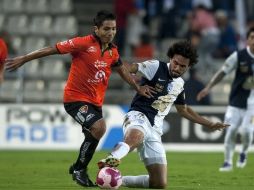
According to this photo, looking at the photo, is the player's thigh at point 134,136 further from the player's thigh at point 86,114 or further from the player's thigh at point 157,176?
the player's thigh at point 86,114

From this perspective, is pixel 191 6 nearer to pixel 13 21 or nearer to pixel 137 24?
pixel 137 24

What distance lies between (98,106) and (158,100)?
3.03ft

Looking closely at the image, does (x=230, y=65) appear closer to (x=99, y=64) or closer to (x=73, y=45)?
(x=99, y=64)

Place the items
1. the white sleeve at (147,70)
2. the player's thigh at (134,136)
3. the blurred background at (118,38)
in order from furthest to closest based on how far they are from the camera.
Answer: the blurred background at (118,38) < the white sleeve at (147,70) < the player's thigh at (134,136)

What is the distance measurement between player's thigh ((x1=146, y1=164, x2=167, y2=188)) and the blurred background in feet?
32.8

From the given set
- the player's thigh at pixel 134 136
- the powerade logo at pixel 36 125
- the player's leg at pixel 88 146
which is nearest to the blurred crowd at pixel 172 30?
the powerade logo at pixel 36 125

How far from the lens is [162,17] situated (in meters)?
25.4

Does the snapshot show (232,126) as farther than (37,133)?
No

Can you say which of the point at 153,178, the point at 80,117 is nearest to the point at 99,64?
the point at 80,117

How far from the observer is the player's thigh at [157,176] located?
36.5ft

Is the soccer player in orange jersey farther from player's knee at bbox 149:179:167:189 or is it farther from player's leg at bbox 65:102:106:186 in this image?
player's knee at bbox 149:179:167:189

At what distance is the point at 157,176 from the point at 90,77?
63.9 inches

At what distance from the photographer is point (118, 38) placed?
957 inches

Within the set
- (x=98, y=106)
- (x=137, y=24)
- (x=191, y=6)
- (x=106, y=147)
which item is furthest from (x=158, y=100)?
(x=191, y=6)
